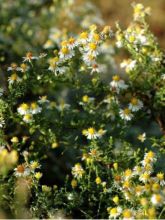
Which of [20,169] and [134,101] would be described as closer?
[20,169]

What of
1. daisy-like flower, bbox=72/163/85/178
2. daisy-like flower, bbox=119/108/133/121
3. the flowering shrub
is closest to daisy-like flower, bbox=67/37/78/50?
the flowering shrub

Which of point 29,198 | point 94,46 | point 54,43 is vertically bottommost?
point 29,198

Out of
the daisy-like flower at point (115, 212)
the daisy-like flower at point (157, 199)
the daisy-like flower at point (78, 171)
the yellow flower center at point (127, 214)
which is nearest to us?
the daisy-like flower at point (157, 199)

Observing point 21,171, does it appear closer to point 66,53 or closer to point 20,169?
point 20,169

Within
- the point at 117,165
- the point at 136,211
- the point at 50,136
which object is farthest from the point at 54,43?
the point at 136,211

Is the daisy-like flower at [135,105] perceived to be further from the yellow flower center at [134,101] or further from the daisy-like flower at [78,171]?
the daisy-like flower at [78,171]

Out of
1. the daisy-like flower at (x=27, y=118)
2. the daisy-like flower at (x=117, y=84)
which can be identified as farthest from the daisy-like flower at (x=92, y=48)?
the daisy-like flower at (x=27, y=118)

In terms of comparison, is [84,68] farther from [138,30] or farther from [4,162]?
[4,162]

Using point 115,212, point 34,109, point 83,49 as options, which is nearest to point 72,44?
point 83,49

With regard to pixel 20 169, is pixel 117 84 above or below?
above
